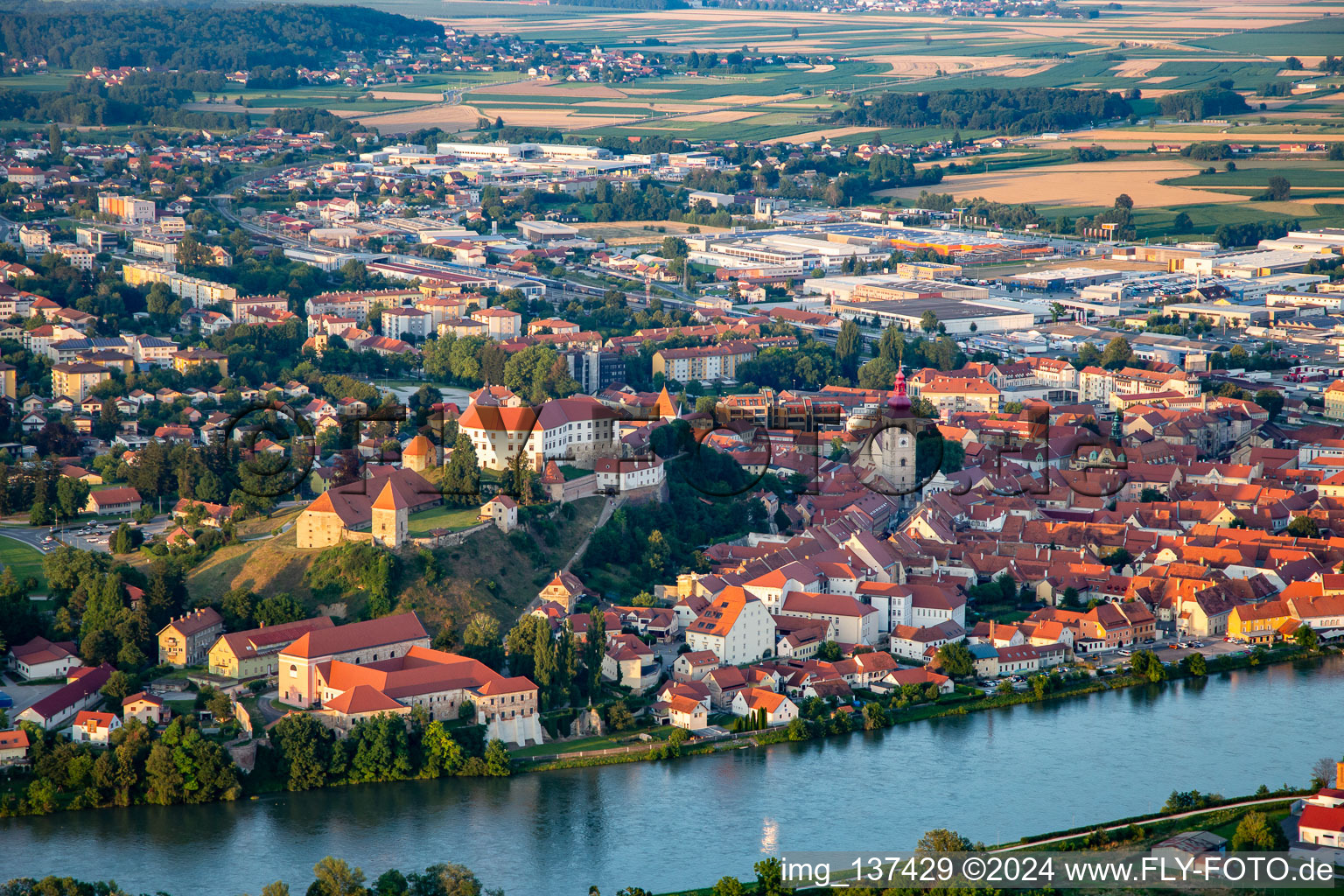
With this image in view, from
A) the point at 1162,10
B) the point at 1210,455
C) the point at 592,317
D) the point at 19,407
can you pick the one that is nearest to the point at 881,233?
the point at 592,317

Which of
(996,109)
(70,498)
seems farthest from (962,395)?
(996,109)

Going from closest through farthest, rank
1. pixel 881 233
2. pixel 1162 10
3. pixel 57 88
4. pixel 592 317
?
1. pixel 592 317
2. pixel 881 233
3. pixel 57 88
4. pixel 1162 10

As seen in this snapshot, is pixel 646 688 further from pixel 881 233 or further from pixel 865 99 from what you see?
pixel 865 99

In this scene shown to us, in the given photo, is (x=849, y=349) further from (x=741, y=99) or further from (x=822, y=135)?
(x=741, y=99)

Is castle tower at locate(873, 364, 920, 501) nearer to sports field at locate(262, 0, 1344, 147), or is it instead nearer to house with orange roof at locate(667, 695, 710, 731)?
house with orange roof at locate(667, 695, 710, 731)

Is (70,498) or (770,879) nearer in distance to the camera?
(770,879)
